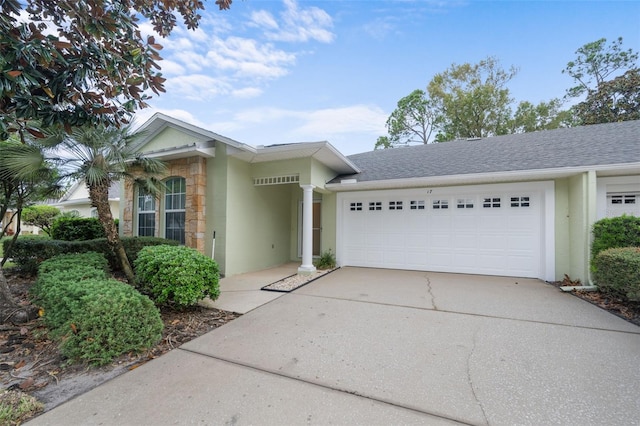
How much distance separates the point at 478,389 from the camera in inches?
97.4

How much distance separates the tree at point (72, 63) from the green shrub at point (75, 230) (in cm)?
758

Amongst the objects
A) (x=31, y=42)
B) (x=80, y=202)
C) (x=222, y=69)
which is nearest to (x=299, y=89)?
(x=222, y=69)

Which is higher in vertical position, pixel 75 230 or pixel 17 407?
pixel 75 230

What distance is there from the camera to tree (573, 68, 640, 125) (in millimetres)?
16016

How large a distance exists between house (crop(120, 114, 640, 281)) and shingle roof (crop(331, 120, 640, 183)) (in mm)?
36

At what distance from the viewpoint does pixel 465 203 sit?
7676 millimetres

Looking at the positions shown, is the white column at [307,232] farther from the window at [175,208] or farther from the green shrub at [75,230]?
the green shrub at [75,230]

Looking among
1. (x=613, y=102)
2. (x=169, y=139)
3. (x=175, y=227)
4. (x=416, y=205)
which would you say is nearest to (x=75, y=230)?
(x=175, y=227)

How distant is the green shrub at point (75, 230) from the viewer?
8938mm

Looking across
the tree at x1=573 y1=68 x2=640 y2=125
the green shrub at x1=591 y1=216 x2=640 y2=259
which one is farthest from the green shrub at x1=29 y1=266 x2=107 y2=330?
the tree at x1=573 y1=68 x2=640 y2=125

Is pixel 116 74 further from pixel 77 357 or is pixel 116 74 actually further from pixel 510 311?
pixel 510 311

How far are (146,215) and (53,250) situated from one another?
2.39 metres

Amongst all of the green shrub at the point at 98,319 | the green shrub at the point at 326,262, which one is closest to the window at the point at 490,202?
the green shrub at the point at 326,262

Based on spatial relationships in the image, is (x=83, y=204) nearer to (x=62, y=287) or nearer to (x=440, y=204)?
(x=62, y=287)
